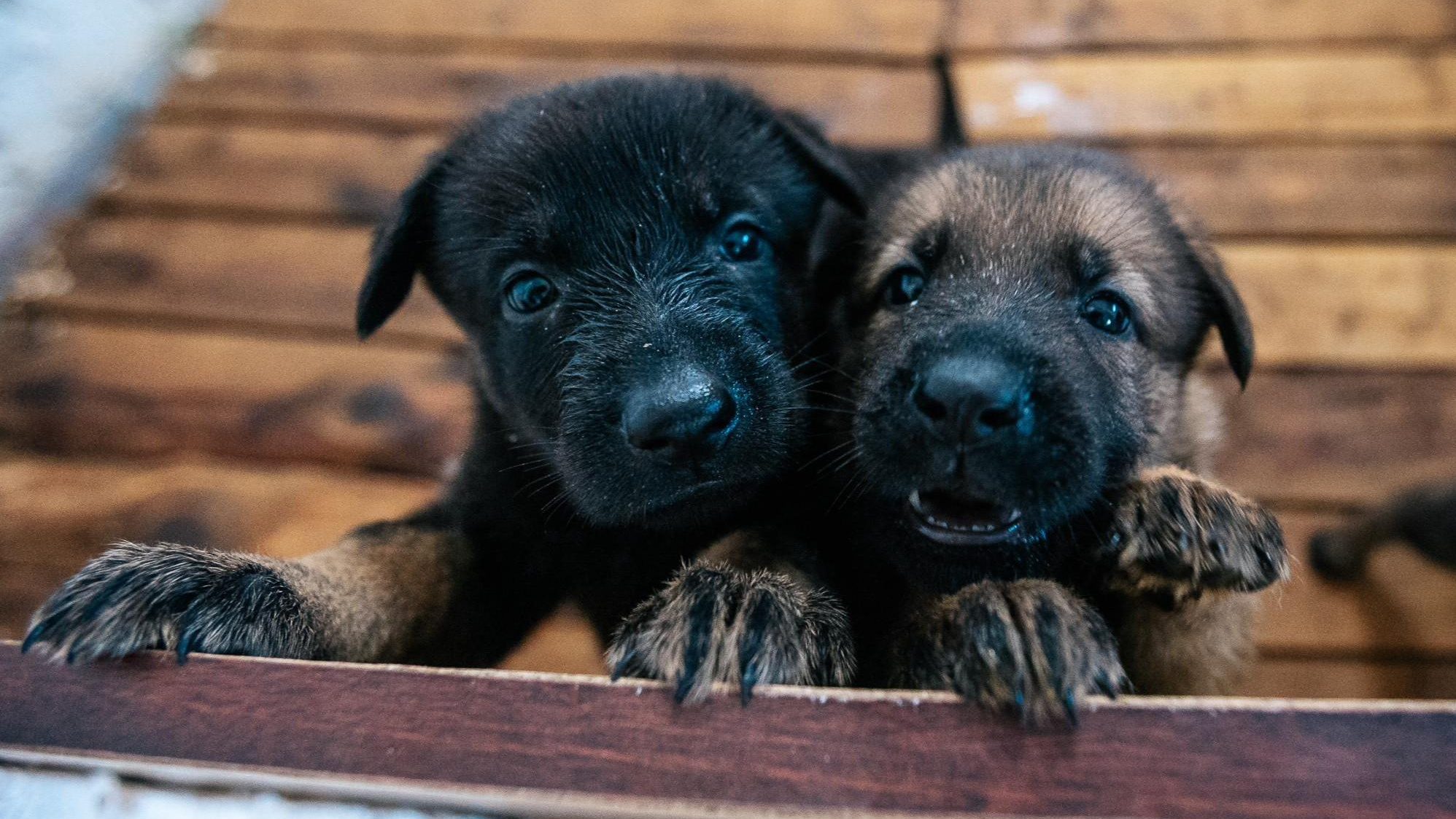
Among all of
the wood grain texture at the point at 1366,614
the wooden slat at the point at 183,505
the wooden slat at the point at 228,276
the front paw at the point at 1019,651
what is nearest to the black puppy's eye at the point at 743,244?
the front paw at the point at 1019,651

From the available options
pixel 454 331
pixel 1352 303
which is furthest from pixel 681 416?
pixel 1352 303

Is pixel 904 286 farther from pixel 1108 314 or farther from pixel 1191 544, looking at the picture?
pixel 1191 544

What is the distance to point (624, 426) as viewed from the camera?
1.72m

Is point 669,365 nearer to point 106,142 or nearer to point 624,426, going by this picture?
point 624,426

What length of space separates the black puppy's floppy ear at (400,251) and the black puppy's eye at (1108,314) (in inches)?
58.5

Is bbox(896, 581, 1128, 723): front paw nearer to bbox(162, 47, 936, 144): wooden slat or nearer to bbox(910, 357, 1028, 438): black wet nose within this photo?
bbox(910, 357, 1028, 438): black wet nose

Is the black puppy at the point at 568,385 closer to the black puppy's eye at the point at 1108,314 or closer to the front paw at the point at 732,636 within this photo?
the front paw at the point at 732,636

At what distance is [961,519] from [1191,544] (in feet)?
1.17

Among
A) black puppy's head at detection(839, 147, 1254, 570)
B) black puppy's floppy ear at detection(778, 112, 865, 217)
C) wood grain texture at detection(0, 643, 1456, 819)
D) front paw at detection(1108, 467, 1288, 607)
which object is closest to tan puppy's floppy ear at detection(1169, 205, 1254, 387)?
black puppy's head at detection(839, 147, 1254, 570)

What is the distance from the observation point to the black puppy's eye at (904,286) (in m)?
2.15

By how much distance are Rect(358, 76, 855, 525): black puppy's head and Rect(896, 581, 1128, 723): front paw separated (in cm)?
45

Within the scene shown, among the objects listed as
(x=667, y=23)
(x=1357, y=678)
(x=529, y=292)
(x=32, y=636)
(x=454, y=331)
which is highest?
(x=667, y=23)

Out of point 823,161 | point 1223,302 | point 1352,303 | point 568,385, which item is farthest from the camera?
point 1352,303

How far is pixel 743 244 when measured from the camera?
2.19 meters
